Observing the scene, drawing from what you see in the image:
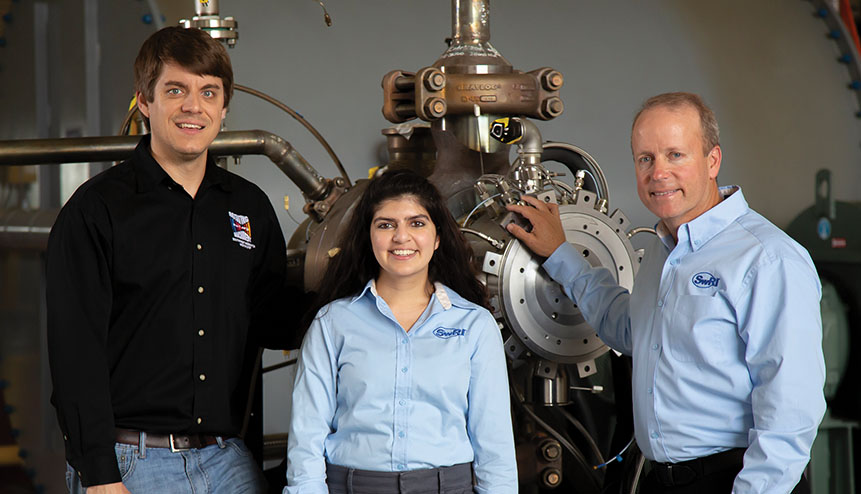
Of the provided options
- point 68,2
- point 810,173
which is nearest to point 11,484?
point 68,2

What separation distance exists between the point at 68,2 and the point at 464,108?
139 cm

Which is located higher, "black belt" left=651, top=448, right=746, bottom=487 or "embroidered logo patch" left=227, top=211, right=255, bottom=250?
"embroidered logo patch" left=227, top=211, right=255, bottom=250

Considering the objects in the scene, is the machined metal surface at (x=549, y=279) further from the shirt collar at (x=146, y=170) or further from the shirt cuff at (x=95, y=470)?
the shirt cuff at (x=95, y=470)

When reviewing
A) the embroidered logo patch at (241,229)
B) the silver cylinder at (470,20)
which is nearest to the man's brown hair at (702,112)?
the silver cylinder at (470,20)

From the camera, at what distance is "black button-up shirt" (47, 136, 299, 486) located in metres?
1.24

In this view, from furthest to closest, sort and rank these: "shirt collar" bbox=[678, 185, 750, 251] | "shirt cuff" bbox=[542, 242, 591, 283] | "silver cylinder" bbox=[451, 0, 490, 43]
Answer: "silver cylinder" bbox=[451, 0, 490, 43]
"shirt cuff" bbox=[542, 242, 591, 283]
"shirt collar" bbox=[678, 185, 750, 251]

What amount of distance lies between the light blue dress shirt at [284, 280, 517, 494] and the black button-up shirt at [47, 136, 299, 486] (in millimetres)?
136

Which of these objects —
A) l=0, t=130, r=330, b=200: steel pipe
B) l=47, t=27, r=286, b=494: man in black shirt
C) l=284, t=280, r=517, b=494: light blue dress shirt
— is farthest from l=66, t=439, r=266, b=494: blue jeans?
l=0, t=130, r=330, b=200: steel pipe

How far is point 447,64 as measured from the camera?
1.76 meters

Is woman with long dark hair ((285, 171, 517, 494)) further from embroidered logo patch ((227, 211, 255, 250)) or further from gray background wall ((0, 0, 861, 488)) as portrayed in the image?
gray background wall ((0, 0, 861, 488))

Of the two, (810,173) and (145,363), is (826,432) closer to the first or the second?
(810,173)

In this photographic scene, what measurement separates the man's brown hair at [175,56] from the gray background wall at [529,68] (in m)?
0.96

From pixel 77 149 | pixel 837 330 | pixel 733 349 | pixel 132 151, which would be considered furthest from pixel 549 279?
pixel 837 330

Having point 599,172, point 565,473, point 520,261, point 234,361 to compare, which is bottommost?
point 565,473
